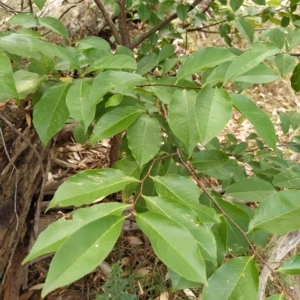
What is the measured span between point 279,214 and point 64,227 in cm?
41

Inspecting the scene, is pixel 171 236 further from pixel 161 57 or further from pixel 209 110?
pixel 161 57

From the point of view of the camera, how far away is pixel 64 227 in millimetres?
566

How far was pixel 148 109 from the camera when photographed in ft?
3.18

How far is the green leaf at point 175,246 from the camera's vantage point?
0.53m

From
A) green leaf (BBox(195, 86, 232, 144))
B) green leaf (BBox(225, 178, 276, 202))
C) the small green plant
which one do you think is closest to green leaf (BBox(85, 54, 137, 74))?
green leaf (BBox(195, 86, 232, 144))

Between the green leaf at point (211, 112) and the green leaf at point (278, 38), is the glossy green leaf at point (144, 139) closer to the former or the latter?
the green leaf at point (211, 112)

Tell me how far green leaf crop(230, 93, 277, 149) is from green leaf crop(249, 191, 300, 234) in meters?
0.13

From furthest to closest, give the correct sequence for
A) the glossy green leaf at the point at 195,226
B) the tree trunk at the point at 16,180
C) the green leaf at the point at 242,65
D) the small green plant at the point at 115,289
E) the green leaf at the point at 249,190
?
the small green plant at the point at 115,289
the tree trunk at the point at 16,180
the green leaf at the point at 249,190
the green leaf at the point at 242,65
the glossy green leaf at the point at 195,226

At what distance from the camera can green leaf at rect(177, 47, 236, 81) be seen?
0.83 m

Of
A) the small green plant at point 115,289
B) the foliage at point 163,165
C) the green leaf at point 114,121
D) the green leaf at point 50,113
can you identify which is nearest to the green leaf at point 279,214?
the foliage at point 163,165

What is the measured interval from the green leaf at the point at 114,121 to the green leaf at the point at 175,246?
1.05 feet

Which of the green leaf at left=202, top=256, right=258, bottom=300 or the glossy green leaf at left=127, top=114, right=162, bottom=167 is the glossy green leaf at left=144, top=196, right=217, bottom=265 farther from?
the glossy green leaf at left=127, top=114, right=162, bottom=167

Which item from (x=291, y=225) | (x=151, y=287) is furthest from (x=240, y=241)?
(x=151, y=287)

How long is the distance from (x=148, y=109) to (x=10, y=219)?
2.26 feet
